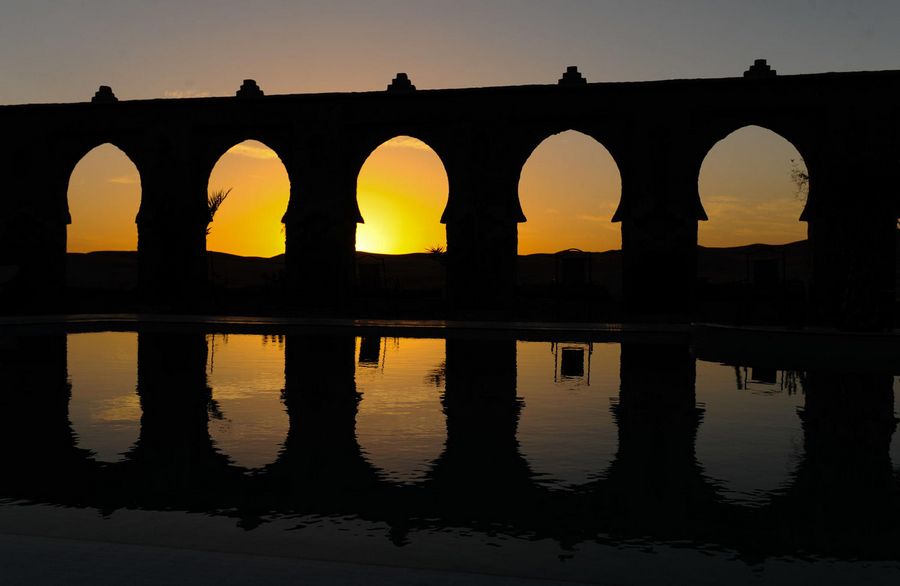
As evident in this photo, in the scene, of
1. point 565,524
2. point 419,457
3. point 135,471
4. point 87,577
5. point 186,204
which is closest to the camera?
point 87,577

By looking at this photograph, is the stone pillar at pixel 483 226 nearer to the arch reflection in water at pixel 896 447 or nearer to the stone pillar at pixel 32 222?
the stone pillar at pixel 32 222

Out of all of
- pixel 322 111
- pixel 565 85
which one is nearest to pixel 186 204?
pixel 322 111

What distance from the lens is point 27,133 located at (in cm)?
2641

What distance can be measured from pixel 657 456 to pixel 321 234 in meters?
19.0

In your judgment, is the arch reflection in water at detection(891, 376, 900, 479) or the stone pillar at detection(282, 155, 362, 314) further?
the stone pillar at detection(282, 155, 362, 314)

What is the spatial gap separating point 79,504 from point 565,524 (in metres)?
2.58

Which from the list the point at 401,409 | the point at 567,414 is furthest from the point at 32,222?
the point at 567,414

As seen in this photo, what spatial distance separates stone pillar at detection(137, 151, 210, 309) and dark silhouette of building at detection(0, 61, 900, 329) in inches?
1.5

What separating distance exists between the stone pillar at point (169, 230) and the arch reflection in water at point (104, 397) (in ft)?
30.7

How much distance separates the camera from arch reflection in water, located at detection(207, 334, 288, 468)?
22.4 feet

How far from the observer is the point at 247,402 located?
9234mm

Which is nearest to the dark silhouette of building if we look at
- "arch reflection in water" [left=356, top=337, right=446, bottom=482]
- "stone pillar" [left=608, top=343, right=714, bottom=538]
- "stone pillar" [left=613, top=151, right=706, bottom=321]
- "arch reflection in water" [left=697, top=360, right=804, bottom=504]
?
"stone pillar" [left=613, top=151, right=706, bottom=321]

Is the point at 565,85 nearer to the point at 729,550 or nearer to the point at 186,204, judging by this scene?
the point at 186,204

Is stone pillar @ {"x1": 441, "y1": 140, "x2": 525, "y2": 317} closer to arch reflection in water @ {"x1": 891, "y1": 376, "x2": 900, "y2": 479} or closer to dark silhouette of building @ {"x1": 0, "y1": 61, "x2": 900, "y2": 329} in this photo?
dark silhouette of building @ {"x1": 0, "y1": 61, "x2": 900, "y2": 329}
